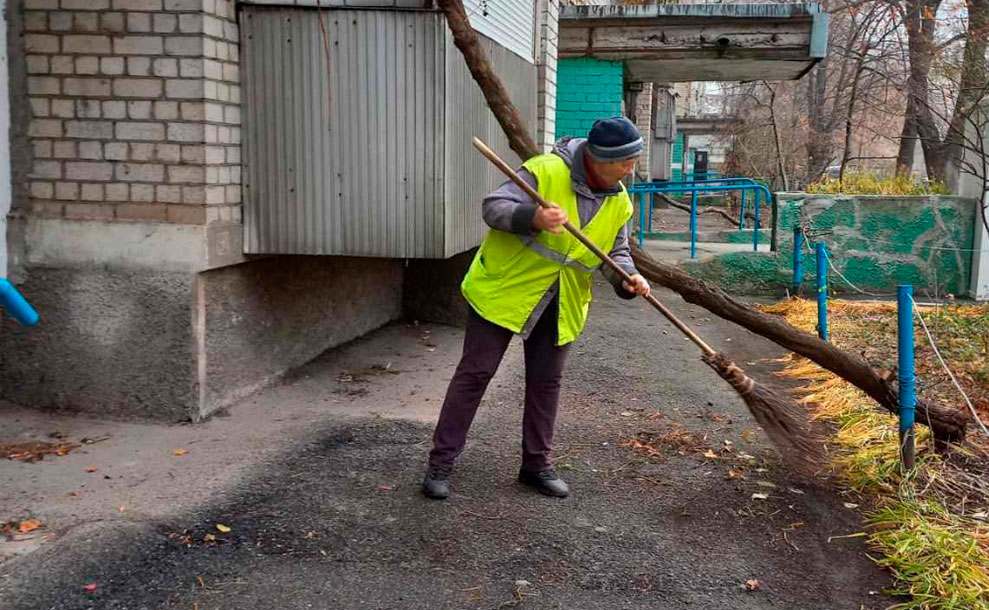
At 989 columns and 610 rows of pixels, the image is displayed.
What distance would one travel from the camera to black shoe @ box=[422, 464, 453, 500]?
3879 mm

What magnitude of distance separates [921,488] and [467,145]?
2976 millimetres

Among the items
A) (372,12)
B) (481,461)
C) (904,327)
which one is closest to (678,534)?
(481,461)

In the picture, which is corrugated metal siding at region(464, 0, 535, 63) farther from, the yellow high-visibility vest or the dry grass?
the dry grass

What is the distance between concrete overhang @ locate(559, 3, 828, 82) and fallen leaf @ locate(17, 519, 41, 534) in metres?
7.99

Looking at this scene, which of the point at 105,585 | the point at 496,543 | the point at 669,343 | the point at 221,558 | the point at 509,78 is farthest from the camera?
the point at 669,343

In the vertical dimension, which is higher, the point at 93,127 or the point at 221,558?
the point at 93,127

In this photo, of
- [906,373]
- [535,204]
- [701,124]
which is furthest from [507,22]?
[701,124]

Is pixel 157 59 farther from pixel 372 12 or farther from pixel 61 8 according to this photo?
pixel 372 12

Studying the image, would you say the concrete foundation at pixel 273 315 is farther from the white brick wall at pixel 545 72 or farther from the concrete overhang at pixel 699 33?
the concrete overhang at pixel 699 33

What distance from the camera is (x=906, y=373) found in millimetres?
4117

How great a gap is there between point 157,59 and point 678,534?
10.4 ft

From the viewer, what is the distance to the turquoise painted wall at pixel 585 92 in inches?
413

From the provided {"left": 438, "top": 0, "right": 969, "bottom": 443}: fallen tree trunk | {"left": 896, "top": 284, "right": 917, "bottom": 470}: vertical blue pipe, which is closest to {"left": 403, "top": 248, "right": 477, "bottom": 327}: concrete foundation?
{"left": 438, "top": 0, "right": 969, "bottom": 443}: fallen tree trunk

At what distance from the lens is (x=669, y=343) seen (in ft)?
24.2
